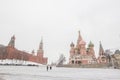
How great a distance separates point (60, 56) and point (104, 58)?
147ft

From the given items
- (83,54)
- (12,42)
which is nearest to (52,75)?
(83,54)

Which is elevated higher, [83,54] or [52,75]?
[83,54]

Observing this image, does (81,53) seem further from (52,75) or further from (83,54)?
(52,75)

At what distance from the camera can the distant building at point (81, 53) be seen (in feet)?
546

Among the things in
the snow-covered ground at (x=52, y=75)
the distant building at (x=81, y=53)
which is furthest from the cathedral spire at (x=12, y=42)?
the snow-covered ground at (x=52, y=75)

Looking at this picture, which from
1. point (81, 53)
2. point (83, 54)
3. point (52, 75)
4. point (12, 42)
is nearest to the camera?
point (52, 75)

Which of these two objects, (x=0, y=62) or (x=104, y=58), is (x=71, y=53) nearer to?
(x=104, y=58)

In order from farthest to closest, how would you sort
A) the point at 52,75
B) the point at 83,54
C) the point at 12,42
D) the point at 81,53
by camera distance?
the point at 12,42
the point at 81,53
the point at 83,54
the point at 52,75

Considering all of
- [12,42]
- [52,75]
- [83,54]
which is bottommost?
[52,75]

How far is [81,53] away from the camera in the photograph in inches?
6875

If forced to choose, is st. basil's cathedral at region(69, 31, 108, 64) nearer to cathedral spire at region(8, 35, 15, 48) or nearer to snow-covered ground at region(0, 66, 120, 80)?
cathedral spire at region(8, 35, 15, 48)

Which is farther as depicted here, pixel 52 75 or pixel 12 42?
pixel 12 42

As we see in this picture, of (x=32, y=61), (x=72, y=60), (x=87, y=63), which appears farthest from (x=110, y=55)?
(x=32, y=61)

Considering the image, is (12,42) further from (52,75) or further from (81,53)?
(52,75)
